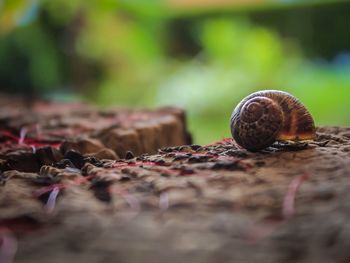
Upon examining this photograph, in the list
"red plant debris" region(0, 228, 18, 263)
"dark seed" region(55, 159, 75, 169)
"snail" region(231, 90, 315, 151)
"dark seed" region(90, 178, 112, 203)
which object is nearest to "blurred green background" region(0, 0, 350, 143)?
"snail" region(231, 90, 315, 151)

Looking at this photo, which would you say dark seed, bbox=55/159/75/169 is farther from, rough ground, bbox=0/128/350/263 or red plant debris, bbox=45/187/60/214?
red plant debris, bbox=45/187/60/214

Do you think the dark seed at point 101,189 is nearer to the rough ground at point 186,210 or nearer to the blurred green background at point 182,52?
the rough ground at point 186,210

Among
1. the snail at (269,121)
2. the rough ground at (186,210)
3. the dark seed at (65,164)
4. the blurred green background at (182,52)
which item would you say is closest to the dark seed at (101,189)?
A: the rough ground at (186,210)

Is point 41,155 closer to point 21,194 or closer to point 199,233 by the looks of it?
point 21,194

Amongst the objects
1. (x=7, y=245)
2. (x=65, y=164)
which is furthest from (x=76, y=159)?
(x=7, y=245)

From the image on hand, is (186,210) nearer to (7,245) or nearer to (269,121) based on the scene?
(7,245)
